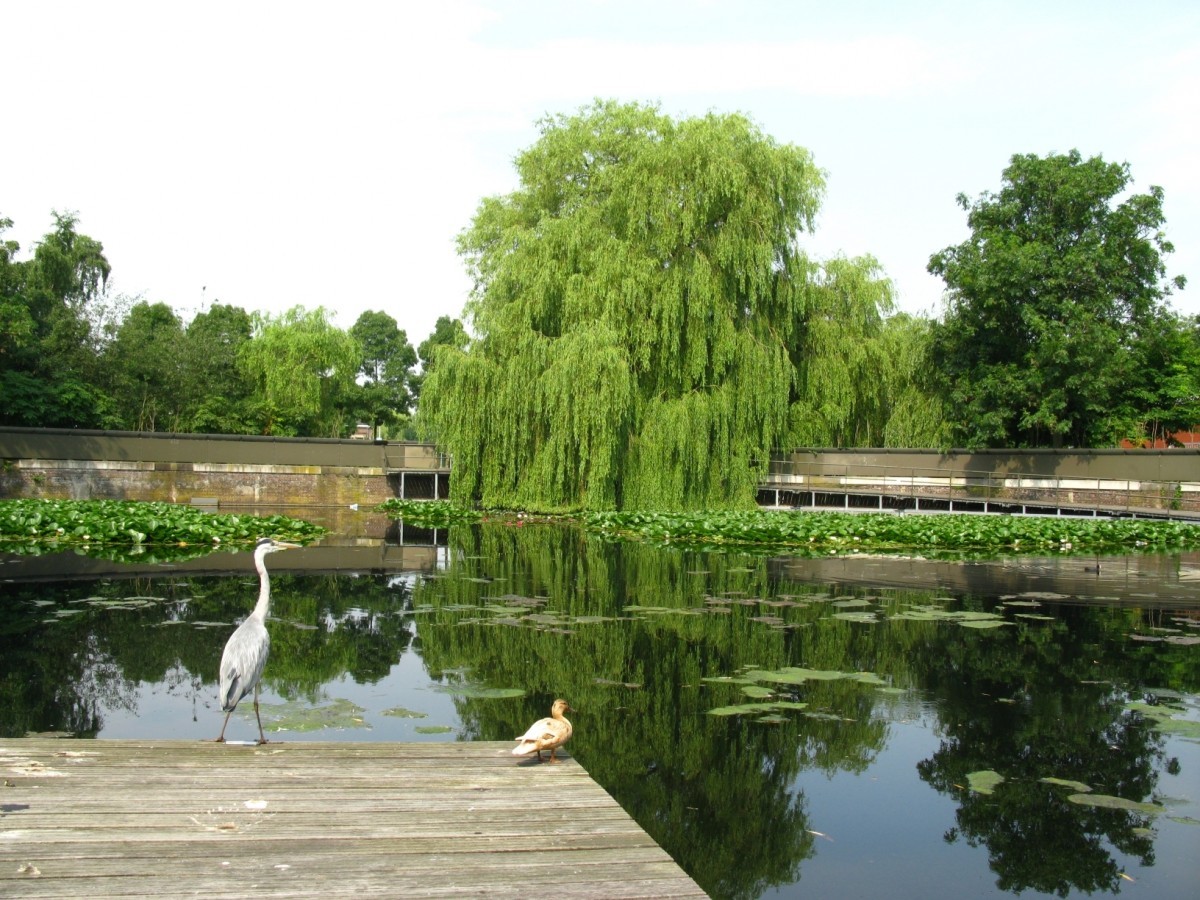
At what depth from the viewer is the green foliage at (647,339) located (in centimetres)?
2461

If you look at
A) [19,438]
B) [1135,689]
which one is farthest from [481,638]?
[19,438]

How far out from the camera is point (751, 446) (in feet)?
84.6

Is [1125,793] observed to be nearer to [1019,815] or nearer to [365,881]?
[1019,815]

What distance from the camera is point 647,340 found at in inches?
976

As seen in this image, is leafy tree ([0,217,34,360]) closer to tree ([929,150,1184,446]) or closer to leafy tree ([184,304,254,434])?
leafy tree ([184,304,254,434])

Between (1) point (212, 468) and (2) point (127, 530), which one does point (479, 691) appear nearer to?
(2) point (127, 530)

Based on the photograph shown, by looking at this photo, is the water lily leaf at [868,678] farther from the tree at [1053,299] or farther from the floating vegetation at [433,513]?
the tree at [1053,299]

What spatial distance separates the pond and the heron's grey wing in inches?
35.1

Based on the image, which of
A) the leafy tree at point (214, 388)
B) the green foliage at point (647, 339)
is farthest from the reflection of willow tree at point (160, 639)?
the leafy tree at point (214, 388)

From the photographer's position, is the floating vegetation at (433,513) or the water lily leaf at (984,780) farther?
the floating vegetation at (433,513)

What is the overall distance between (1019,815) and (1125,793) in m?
A: 0.74

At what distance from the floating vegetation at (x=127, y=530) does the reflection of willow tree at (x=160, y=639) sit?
193 inches

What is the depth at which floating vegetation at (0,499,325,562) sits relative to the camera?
680 inches

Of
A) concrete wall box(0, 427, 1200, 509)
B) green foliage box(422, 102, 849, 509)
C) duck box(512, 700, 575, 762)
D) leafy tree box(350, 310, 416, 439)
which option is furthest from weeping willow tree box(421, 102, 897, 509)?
leafy tree box(350, 310, 416, 439)
